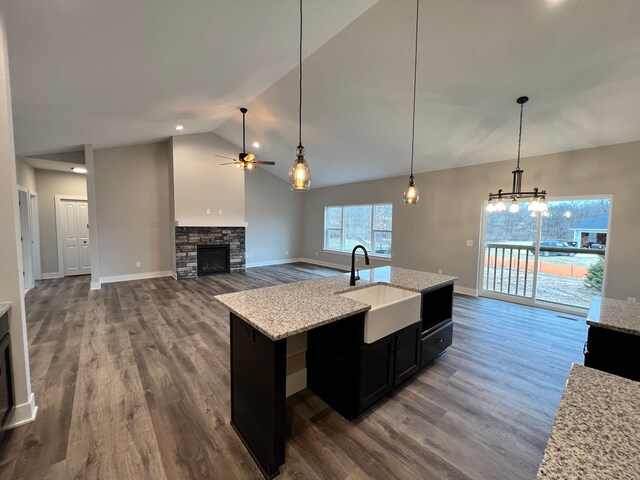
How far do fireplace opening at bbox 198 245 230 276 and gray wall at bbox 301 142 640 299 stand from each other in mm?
3095

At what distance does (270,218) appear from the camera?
8711 mm

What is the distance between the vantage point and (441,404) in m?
2.20

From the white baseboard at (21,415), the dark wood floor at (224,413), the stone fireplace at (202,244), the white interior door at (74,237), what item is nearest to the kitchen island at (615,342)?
the dark wood floor at (224,413)

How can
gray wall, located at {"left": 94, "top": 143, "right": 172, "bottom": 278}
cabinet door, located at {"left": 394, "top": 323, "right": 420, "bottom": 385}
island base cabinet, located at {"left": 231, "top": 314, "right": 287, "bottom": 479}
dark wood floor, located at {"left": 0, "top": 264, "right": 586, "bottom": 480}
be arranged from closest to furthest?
island base cabinet, located at {"left": 231, "top": 314, "right": 287, "bottom": 479}
dark wood floor, located at {"left": 0, "top": 264, "right": 586, "bottom": 480}
cabinet door, located at {"left": 394, "top": 323, "right": 420, "bottom": 385}
gray wall, located at {"left": 94, "top": 143, "right": 172, "bottom": 278}

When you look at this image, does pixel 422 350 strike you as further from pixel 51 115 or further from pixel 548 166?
pixel 51 115

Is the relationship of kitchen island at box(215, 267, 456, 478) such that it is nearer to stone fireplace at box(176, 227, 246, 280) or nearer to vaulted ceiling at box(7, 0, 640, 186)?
vaulted ceiling at box(7, 0, 640, 186)

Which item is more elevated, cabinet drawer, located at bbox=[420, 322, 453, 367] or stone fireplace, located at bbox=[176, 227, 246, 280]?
stone fireplace, located at bbox=[176, 227, 246, 280]

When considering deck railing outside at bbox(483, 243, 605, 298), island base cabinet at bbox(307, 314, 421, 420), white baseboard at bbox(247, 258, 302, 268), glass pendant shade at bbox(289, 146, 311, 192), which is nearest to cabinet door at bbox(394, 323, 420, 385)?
island base cabinet at bbox(307, 314, 421, 420)

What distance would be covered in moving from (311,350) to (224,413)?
0.81 m

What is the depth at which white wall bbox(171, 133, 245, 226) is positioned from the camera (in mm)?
6375

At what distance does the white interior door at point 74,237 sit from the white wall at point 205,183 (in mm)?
2495

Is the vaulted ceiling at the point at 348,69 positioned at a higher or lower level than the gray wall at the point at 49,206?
higher

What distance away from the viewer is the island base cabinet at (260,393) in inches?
58.4

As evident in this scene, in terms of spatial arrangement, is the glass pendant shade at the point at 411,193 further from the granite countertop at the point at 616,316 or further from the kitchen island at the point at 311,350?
the granite countertop at the point at 616,316
